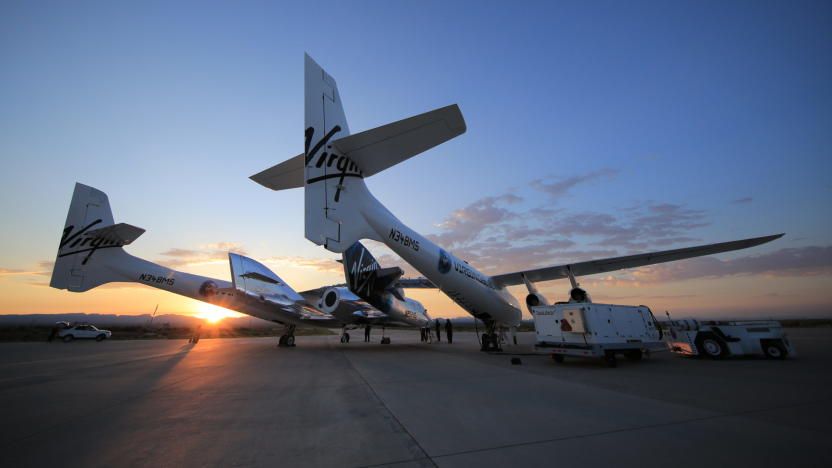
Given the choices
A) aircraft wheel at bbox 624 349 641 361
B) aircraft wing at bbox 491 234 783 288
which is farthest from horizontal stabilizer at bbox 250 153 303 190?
aircraft wheel at bbox 624 349 641 361

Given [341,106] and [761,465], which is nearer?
[761,465]

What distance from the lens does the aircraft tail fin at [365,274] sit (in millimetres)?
14102

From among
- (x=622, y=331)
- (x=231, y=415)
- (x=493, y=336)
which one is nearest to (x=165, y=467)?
(x=231, y=415)

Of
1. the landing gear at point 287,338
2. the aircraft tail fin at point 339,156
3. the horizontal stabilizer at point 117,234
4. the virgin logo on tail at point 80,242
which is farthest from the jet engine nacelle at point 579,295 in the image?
the virgin logo on tail at point 80,242

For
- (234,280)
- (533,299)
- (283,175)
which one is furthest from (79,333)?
(533,299)

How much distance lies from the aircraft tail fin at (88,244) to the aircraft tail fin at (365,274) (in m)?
8.97

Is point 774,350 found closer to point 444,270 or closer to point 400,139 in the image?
point 444,270

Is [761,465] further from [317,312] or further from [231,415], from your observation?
[317,312]

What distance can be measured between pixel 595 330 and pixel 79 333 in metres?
37.1

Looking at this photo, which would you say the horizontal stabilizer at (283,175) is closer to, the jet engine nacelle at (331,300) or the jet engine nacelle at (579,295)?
the jet engine nacelle at (331,300)

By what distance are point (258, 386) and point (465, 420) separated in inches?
180

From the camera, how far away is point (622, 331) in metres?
9.32

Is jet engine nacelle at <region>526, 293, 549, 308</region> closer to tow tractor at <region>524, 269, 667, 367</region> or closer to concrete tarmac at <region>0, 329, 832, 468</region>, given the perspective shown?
tow tractor at <region>524, 269, 667, 367</region>

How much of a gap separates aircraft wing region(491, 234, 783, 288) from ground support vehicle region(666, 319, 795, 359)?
10.0 feet
